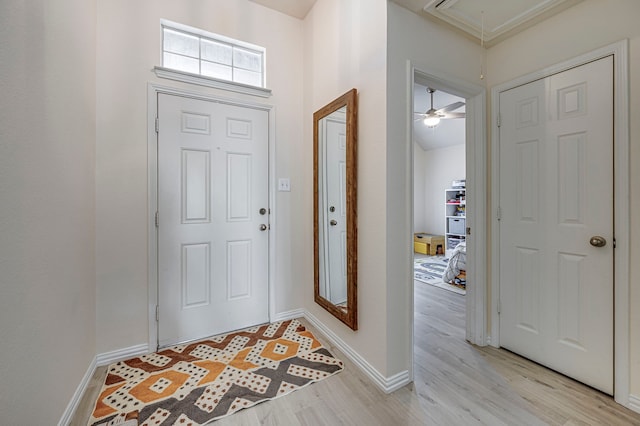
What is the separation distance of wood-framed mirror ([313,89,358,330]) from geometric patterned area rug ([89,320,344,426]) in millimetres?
442

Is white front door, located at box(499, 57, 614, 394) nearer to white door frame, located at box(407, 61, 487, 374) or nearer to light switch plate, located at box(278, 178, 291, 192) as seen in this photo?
white door frame, located at box(407, 61, 487, 374)

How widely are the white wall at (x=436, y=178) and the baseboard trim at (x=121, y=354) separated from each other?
21.6ft

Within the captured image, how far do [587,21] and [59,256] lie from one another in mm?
3313

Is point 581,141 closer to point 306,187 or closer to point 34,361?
point 306,187

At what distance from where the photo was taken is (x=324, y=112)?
2.26 m

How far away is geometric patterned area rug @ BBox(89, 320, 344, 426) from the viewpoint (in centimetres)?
148

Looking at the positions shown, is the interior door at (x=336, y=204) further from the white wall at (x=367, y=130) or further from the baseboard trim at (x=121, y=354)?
the baseboard trim at (x=121, y=354)

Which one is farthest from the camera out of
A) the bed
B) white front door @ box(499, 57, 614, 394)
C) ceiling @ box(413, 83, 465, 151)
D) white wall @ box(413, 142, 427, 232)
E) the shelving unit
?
white wall @ box(413, 142, 427, 232)

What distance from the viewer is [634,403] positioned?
147 centimetres

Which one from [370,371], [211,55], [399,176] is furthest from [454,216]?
[211,55]

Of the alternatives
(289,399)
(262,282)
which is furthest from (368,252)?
(262,282)

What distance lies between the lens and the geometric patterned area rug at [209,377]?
4.86 feet

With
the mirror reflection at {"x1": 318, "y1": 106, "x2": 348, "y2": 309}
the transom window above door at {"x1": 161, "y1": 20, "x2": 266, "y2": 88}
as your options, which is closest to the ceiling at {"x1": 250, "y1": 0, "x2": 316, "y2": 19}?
the transom window above door at {"x1": 161, "y1": 20, "x2": 266, "y2": 88}

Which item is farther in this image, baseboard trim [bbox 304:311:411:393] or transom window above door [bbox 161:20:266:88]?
transom window above door [bbox 161:20:266:88]
